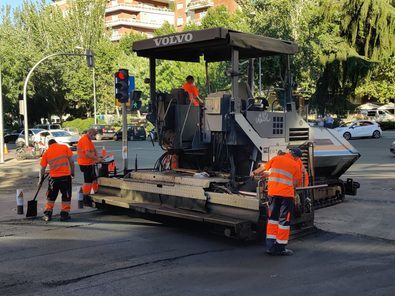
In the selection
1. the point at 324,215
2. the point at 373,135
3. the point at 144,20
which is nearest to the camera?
the point at 324,215

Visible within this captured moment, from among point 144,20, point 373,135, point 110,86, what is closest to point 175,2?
point 144,20

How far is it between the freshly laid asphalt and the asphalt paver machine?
1.38 feet

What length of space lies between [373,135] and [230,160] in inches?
1272

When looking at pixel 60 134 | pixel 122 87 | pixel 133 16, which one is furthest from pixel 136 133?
pixel 133 16

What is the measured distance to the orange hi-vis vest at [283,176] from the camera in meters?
7.21

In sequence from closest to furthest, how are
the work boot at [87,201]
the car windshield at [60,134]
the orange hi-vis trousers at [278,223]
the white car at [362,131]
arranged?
the orange hi-vis trousers at [278,223] < the work boot at [87,201] < the car windshield at [60,134] < the white car at [362,131]

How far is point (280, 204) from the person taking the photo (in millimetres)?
7238

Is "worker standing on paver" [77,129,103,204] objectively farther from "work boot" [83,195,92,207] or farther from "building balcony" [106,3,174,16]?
"building balcony" [106,3,174,16]

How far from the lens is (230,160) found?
8992mm

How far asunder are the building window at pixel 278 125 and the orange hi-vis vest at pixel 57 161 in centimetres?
409

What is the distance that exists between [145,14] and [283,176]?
85.7 meters

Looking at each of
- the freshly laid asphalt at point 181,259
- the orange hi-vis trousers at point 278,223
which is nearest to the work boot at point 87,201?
the freshly laid asphalt at point 181,259

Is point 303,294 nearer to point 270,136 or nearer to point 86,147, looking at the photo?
point 270,136

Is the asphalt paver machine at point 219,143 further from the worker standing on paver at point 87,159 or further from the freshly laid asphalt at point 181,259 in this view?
the worker standing on paver at point 87,159
